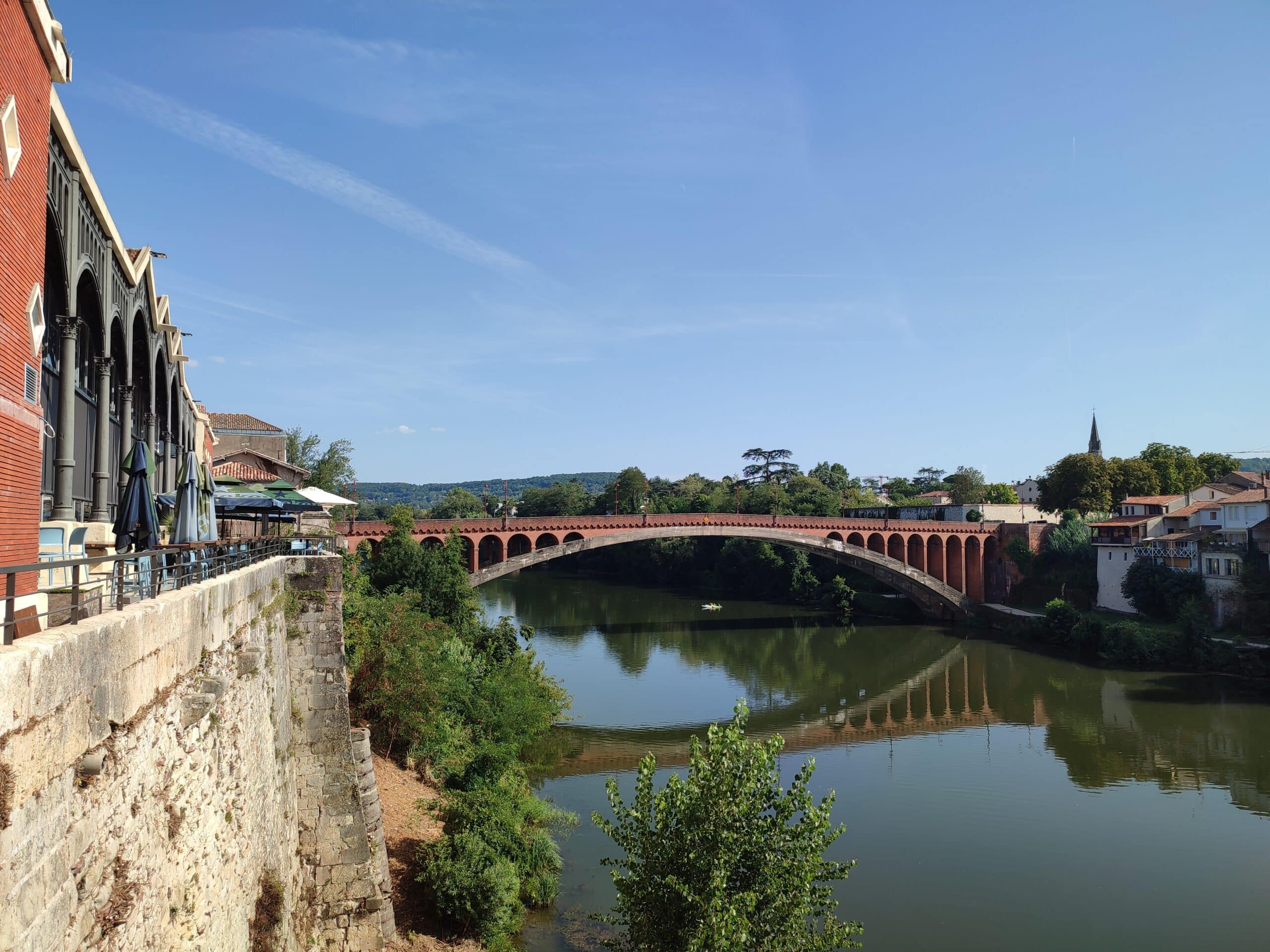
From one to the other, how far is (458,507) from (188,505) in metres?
114

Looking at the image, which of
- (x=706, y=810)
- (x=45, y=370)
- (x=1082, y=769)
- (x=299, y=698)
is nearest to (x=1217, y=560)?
(x=1082, y=769)

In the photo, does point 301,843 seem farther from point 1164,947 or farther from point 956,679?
point 956,679

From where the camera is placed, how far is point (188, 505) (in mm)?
11133

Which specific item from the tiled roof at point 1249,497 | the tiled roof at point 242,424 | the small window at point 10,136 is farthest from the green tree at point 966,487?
the small window at point 10,136

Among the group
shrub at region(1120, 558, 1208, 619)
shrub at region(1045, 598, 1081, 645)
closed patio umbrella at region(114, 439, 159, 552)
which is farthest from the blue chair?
shrub at region(1045, 598, 1081, 645)

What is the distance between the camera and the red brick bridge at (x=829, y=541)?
4325 centimetres

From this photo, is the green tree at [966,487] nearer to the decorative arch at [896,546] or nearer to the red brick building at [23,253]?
the decorative arch at [896,546]

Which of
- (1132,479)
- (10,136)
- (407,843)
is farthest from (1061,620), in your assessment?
(10,136)

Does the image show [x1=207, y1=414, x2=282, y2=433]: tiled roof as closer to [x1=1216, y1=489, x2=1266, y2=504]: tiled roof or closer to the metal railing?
the metal railing

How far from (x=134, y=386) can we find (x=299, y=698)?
27.6ft

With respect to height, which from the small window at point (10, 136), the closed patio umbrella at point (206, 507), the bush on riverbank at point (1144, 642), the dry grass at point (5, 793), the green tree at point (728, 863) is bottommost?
the bush on riverbank at point (1144, 642)

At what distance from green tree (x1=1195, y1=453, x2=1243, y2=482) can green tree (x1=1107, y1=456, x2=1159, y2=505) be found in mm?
11396

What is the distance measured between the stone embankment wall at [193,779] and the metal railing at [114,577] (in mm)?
177

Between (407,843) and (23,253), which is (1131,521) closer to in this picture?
(407,843)
